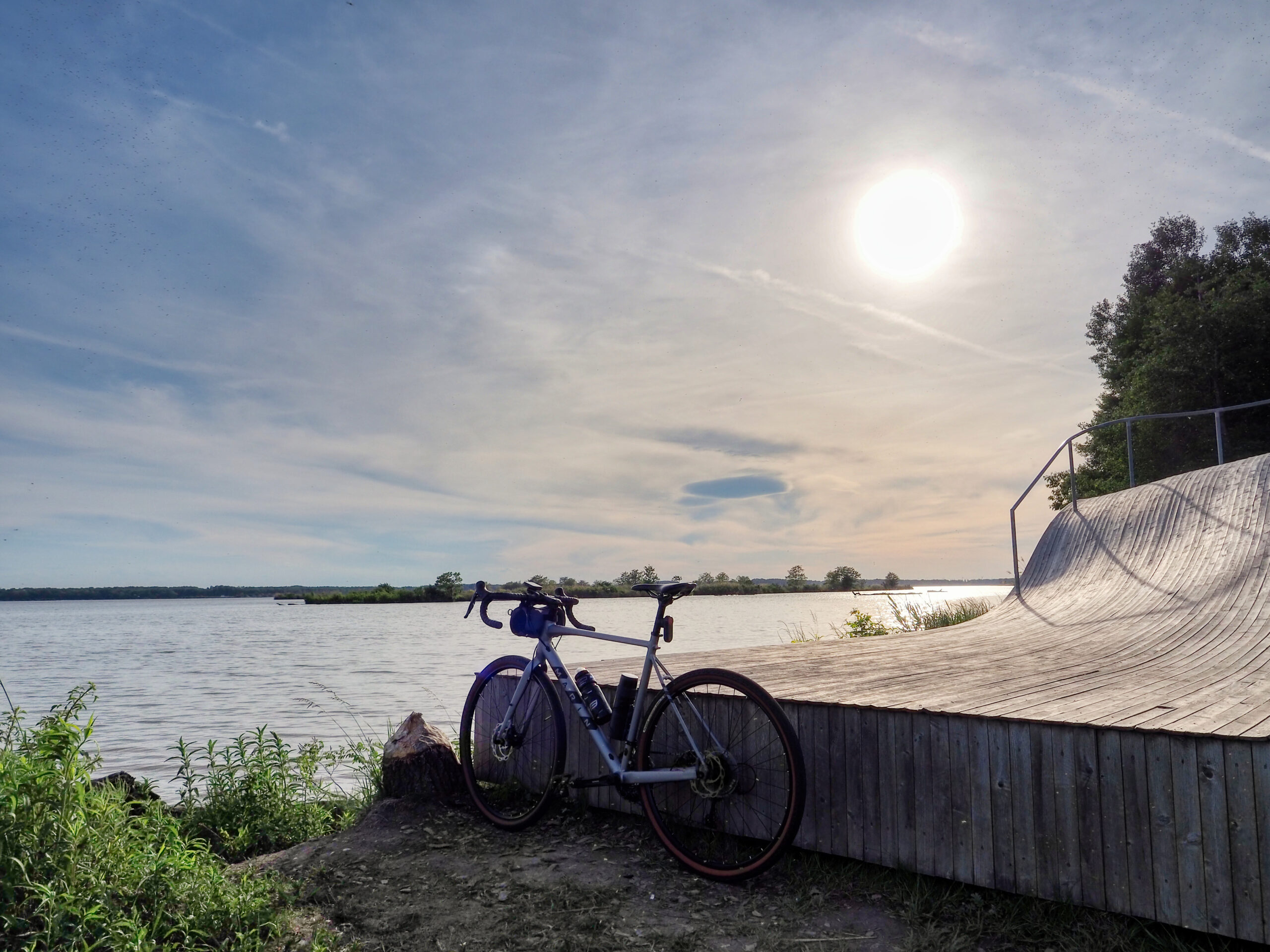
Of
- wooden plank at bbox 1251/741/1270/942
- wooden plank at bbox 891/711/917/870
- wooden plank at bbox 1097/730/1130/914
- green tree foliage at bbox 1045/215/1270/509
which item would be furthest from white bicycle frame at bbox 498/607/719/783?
green tree foliage at bbox 1045/215/1270/509

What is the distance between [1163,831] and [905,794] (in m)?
1.06

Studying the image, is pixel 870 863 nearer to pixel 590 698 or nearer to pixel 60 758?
pixel 590 698

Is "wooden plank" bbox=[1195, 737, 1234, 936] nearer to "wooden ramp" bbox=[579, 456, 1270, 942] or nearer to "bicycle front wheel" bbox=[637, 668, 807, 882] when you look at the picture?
"wooden ramp" bbox=[579, 456, 1270, 942]

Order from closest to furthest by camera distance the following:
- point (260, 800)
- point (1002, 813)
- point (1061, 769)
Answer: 1. point (1061, 769)
2. point (1002, 813)
3. point (260, 800)

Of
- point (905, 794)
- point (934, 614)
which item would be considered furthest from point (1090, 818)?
point (934, 614)

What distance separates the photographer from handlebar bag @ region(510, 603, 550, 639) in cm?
516

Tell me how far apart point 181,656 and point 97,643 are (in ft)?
33.0

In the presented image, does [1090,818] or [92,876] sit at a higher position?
[1090,818]

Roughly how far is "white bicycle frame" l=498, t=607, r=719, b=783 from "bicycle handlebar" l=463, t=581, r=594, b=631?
12 centimetres

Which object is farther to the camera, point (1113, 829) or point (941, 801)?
point (941, 801)

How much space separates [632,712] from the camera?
4680mm

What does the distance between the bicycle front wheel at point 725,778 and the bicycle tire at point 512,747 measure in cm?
74

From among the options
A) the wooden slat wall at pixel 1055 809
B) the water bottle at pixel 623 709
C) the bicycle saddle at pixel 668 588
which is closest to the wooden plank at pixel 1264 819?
the wooden slat wall at pixel 1055 809

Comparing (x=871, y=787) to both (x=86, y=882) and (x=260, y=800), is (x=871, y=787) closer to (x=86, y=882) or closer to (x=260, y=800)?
(x=86, y=882)
